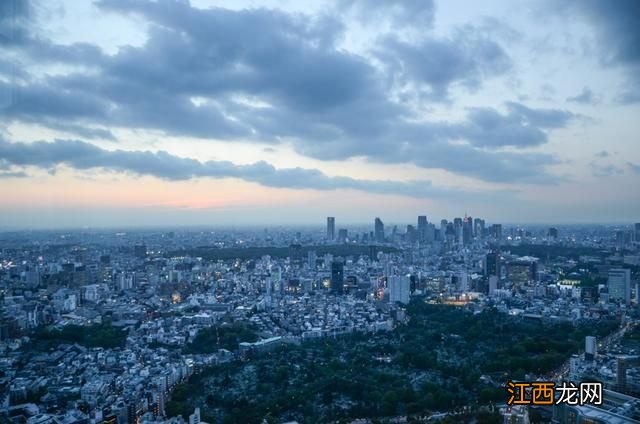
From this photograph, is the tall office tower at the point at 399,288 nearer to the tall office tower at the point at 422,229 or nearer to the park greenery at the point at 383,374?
the park greenery at the point at 383,374

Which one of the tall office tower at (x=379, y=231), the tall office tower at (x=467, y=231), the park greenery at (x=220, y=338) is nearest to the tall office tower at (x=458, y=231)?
the tall office tower at (x=467, y=231)

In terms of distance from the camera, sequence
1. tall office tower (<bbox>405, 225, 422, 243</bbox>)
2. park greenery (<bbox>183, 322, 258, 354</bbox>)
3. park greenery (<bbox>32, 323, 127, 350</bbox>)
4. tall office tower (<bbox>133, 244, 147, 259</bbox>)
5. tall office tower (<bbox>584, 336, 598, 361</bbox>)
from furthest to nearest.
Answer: tall office tower (<bbox>405, 225, 422, 243</bbox>) → tall office tower (<bbox>133, 244, 147, 259</bbox>) → park greenery (<bbox>183, 322, 258, 354</bbox>) → park greenery (<bbox>32, 323, 127, 350</bbox>) → tall office tower (<bbox>584, 336, 598, 361</bbox>)

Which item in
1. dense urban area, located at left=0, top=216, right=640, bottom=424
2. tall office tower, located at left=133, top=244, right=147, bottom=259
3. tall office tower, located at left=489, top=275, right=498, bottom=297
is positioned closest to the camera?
dense urban area, located at left=0, top=216, right=640, bottom=424

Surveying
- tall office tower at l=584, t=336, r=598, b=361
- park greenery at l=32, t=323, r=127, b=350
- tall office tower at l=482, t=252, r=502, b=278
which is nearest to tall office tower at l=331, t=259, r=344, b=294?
tall office tower at l=482, t=252, r=502, b=278

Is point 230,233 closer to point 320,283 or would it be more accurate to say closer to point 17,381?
point 320,283

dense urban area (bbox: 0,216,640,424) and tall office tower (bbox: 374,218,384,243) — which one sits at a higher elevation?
tall office tower (bbox: 374,218,384,243)

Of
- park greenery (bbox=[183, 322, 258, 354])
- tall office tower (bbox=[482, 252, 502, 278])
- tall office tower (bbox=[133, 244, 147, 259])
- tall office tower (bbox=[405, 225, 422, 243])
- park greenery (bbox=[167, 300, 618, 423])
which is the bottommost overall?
park greenery (bbox=[183, 322, 258, 354])

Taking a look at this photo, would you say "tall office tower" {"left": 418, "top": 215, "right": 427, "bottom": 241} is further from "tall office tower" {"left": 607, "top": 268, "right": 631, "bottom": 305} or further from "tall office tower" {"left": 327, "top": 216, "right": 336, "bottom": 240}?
"tall office tower" {"left": 607, "top": 268, "right": 631, "bottom": 305}
